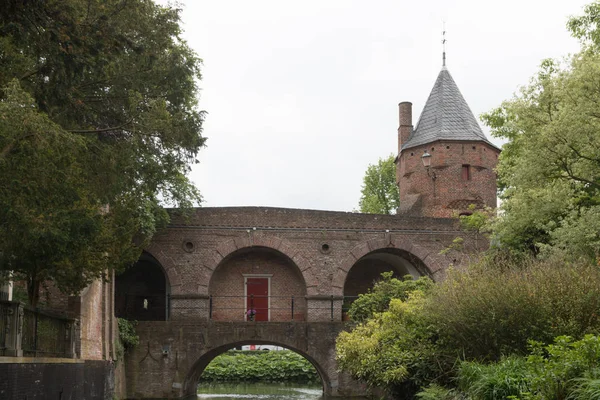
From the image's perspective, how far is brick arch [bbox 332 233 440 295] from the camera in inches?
1114

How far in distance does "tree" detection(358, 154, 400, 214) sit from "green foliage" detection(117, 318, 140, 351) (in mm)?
25549

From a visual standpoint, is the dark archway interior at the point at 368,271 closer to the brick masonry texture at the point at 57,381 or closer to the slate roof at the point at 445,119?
the slate roof at the point at 445,119

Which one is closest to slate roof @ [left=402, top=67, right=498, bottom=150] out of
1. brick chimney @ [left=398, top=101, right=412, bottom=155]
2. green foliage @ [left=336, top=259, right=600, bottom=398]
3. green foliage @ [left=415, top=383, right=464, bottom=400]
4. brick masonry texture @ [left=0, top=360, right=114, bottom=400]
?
brick chimney @ [left=398, top=101, right=412, bottom=155]

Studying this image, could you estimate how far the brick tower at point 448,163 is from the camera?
1356 inches

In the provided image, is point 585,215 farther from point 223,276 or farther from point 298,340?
point 223,276

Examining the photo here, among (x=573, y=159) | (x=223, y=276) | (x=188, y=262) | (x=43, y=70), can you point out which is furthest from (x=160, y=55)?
(x=223, y=276)

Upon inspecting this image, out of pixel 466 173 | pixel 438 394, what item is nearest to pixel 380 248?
pixel 466 173

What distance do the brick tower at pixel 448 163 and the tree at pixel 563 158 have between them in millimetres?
11722

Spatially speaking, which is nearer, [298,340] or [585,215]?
[585,215]

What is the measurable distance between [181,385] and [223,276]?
4.84 metres

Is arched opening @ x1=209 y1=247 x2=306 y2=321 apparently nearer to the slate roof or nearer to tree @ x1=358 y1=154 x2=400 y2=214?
the slate roof

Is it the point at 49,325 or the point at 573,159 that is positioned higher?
the point at 573,159

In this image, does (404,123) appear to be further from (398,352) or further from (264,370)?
(398,352)

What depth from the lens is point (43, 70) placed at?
12.6m
